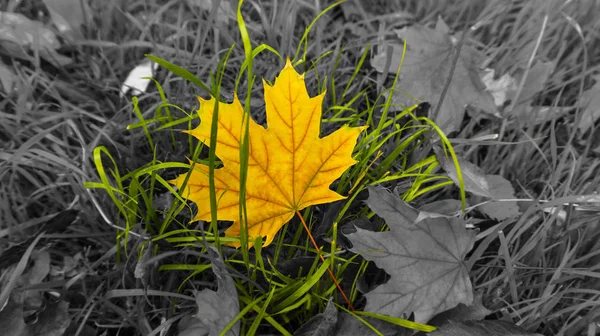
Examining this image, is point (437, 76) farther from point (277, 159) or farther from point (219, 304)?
point (219, 304)

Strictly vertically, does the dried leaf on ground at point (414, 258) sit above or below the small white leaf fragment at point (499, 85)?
below

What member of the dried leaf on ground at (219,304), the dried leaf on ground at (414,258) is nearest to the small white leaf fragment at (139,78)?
the dried leaf on ground at (219,304)

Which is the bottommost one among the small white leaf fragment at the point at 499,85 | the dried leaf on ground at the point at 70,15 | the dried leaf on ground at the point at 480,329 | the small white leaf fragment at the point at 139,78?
the dried leaf on ground at the point at 480,329

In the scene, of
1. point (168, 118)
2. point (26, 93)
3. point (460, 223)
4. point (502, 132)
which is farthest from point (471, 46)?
point (26, 93)

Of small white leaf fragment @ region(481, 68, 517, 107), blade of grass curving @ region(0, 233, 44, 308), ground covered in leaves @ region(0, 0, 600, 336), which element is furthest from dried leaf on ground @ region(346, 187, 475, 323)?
blade of grass curving @ region(0, 233, 44, 308)

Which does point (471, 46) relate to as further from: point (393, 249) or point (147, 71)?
point (147, 71)

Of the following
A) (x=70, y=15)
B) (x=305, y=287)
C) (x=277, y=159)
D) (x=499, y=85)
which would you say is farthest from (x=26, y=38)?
(x=499, y=85)

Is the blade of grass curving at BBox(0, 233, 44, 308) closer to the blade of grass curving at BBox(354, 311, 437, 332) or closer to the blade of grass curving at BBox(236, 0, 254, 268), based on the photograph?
the blade of grass curving at BBox(236, 0, 254, 268)

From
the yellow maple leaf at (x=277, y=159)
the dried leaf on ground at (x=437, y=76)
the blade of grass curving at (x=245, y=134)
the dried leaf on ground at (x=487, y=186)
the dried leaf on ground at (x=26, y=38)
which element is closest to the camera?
the blade of grass curving at (x=245, y=134)

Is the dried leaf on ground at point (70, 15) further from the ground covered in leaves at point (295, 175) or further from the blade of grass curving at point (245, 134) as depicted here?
the blade of grass curving at point (245, 134)
